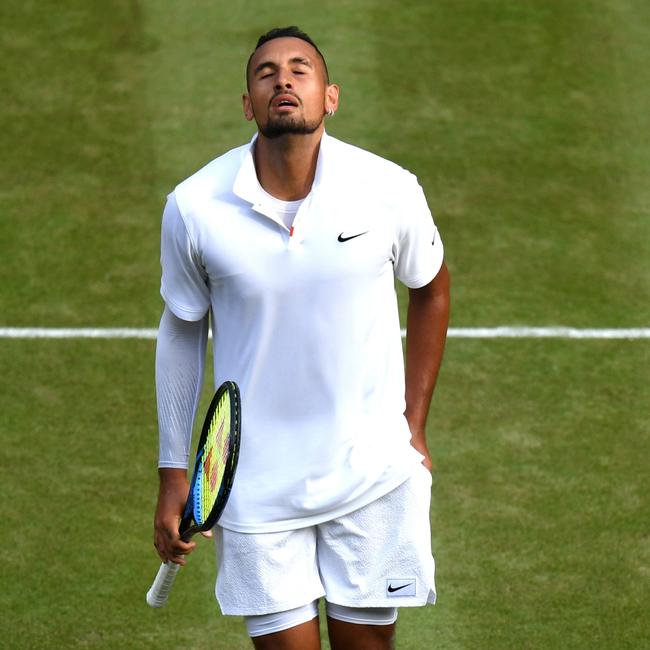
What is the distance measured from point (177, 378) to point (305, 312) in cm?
56

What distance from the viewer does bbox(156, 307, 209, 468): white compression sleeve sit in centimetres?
498

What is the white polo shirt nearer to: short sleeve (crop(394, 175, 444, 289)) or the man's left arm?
short sleeve (crop(394, 175, 444, 289))

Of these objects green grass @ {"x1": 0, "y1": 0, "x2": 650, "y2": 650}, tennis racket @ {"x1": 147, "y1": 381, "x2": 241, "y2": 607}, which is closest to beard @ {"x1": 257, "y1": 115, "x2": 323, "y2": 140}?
tennis racket @ {"x1": 147, "y1": 381, "x2": 241, "y2": 607}

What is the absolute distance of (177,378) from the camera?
4984 millimetres

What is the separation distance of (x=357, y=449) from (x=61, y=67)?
7165 mm

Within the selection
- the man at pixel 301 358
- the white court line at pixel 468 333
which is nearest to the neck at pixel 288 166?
the man at pixel 301 358

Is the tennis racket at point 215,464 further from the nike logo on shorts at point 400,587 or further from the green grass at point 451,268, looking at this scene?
the green grass at point 451,268

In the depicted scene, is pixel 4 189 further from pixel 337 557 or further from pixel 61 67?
pixel 337 557

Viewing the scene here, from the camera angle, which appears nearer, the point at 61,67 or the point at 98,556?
the point at 98,556

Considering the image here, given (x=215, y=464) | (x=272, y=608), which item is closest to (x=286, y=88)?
(x=215, y=464)

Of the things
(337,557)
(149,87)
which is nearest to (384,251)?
(337,557)

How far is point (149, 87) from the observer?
11.0 m

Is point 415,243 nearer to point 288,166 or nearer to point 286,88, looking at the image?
point 288,166

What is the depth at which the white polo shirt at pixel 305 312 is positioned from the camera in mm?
4695
